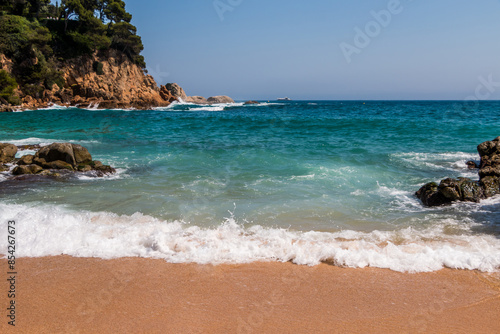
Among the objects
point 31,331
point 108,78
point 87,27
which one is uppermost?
point 87,27

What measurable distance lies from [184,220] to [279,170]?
5118mm

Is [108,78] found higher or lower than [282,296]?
higher

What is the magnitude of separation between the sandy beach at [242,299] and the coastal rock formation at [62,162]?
624 centimetres

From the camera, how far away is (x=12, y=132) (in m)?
20.1

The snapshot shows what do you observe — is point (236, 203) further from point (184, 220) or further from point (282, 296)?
point (282, 296)

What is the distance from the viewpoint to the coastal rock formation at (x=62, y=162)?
1000 cm

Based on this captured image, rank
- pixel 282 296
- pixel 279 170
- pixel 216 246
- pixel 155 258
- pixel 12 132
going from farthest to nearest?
pixel 12 132, pixel 279 170, pixel 216 246, pixel 155 258, pixel 282 296

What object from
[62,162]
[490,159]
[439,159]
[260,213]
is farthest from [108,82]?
[490,159]

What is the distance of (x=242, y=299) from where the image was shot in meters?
3.65

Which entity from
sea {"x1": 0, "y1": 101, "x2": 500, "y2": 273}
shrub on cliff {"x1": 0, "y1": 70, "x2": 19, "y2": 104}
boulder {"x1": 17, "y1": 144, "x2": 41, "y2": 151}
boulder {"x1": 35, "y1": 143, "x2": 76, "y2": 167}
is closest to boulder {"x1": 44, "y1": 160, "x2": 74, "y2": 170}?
boulder {"x1": 35, "y1": 143, "x2": 76, "y2": 167}

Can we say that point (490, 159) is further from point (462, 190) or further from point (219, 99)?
point (219, 99)

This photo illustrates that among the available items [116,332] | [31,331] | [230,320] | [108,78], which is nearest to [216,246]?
[230,320]

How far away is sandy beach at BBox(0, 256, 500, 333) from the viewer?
3.22 meters

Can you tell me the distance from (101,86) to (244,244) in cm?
5619
